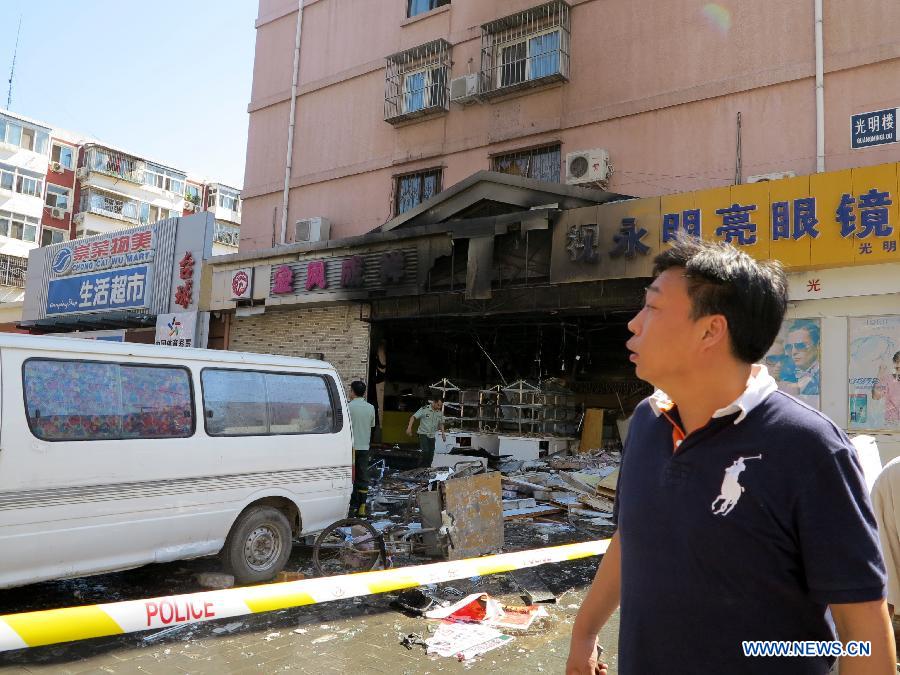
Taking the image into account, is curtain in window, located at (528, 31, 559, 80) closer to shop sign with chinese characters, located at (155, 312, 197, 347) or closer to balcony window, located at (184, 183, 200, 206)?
shop sign with chinese characters, located at (155, 312, 197, 347)

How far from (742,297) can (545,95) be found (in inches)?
556

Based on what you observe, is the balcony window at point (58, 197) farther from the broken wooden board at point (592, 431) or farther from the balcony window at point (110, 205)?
the broken wooden board at point (592, 431)

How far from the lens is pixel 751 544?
152cm

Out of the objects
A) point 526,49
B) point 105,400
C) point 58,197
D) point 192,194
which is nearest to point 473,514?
point 105,400

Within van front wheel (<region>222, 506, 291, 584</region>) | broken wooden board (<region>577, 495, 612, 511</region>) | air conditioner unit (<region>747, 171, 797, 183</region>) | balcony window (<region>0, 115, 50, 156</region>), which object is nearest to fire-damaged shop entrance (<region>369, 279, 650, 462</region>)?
air conditioner unit (<region>747, 171, 797, 183</region>)

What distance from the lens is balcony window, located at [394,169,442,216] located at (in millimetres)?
16422

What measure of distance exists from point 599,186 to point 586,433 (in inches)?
255

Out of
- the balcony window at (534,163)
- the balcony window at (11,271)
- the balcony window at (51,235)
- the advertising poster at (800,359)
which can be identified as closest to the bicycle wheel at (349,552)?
the advertising poster at (800,359)

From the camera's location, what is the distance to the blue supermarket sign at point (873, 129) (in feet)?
35.3

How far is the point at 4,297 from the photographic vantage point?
35219 mm

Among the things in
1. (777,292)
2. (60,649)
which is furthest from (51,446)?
(777,292)

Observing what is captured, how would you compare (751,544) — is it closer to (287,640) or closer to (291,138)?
(287,640)

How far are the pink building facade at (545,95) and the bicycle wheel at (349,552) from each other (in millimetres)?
9293

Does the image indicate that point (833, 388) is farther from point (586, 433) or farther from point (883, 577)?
point (883, 577)
